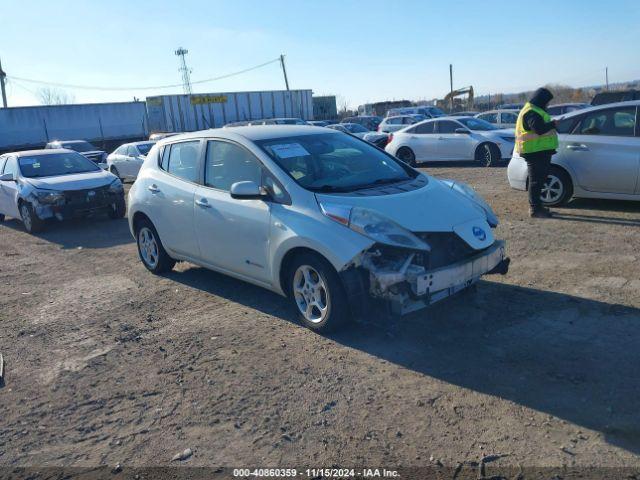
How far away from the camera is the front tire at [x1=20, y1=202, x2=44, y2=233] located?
10.9 m

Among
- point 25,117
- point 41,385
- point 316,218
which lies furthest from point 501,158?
point 25,117

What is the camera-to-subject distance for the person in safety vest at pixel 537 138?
8164 millimetres

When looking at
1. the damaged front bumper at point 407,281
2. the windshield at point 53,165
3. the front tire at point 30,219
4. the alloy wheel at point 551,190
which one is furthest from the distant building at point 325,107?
the damaged front bumper at point 407,281

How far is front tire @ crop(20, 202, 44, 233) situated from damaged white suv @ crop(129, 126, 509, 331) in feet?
18.2

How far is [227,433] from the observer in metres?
3.58

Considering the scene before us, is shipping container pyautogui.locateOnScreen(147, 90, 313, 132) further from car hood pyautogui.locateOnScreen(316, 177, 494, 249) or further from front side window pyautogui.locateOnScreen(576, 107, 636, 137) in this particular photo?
car hood pyautogui.locateOnScreen(316, 177, 494, 249)

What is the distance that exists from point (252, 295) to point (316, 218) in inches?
67.3

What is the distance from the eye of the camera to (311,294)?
489 centimetres

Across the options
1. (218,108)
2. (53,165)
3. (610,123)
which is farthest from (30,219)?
(218,108)

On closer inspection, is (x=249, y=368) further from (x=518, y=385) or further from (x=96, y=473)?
(x=518, y=385)

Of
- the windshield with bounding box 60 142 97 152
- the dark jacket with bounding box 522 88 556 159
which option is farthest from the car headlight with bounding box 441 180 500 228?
the windshield with bounding box 60 142 97 152

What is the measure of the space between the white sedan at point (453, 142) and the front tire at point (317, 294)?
39.9 ft

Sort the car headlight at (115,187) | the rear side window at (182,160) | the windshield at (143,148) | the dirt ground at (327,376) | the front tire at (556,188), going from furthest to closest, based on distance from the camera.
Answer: the windshield at (143,148), the car headlight at (115,187), the front tire at (556,188), the rear side window at (182,160), the dirt ground at (327,376)

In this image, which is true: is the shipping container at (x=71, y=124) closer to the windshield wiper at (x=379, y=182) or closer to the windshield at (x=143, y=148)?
the windshield at (x=143, y=148)
